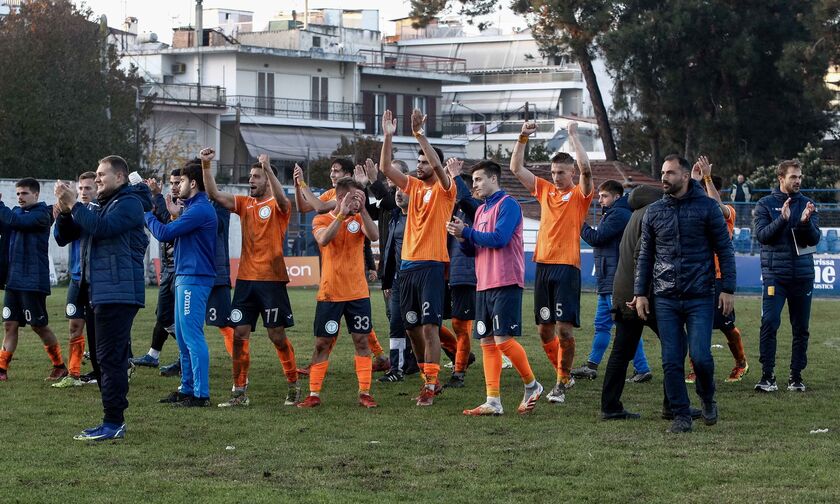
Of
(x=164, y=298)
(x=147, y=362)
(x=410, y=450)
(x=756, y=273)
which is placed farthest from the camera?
(x=756, y=273)

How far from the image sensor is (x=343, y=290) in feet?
36.0

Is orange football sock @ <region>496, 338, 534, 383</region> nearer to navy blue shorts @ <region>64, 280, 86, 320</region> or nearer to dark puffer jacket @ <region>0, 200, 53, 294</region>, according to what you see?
navy blue shorts @ <region>64, 280, 86, 320</region>

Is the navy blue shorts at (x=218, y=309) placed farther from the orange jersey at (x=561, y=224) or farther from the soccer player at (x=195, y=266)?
the orange jersey at (x=561, y=224)

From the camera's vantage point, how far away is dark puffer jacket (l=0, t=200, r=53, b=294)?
1241 centimetres

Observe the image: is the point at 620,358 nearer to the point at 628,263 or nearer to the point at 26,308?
the point at 628,263

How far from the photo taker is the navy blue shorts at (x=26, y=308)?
1260cm

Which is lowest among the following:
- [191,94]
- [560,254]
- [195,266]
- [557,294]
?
[557,294]

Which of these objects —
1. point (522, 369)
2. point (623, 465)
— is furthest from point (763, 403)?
point (623, 465)

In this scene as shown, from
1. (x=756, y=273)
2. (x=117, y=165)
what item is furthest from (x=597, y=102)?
(x=117, y=165)

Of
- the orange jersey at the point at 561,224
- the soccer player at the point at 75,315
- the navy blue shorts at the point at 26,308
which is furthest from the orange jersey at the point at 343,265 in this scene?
the navy blue shorts at the point at 26,308

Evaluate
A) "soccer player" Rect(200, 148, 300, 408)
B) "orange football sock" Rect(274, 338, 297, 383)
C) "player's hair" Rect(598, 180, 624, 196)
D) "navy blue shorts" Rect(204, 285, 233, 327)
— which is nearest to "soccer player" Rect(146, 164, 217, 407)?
"soccer player" Rect(200, 148, 300, 408)

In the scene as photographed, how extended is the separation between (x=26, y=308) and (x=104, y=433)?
3789mm

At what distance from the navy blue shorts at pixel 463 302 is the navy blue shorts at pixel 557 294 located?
1065 millimetres

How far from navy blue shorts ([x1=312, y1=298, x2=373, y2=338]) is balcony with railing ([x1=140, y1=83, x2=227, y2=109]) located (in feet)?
157
